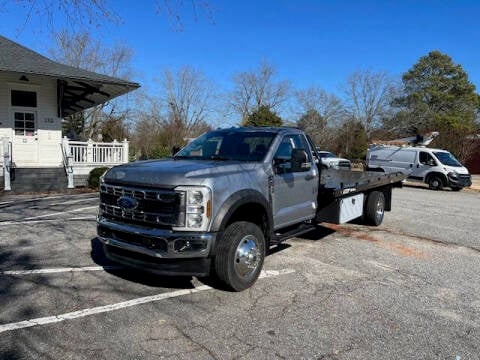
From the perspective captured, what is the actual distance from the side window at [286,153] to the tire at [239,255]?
1.06 meters

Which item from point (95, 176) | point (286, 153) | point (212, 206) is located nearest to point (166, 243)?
point (212, 206)

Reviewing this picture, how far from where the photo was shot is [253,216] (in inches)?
203

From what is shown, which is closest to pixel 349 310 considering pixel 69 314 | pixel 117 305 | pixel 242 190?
pixel 242 190

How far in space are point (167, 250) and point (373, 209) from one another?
586cm

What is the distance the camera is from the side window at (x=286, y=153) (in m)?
5.59

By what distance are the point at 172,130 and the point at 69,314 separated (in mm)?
45481

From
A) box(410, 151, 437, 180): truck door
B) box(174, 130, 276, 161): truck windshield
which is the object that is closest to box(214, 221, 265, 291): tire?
box(174, 130, 276, 161): truck windshield

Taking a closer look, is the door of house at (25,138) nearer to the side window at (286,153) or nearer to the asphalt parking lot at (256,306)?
the asphalt parking lot at (256,306)

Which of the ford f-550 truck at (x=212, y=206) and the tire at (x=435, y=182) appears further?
the tire at (x=435, y=182)

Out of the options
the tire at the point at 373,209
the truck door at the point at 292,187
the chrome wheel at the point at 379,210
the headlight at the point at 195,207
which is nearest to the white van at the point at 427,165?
the chrome wheel at the point at 379,210

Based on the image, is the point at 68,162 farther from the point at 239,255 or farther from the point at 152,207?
the point at 239,255

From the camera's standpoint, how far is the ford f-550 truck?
13.9 feet

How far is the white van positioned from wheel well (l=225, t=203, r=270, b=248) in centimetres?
1684

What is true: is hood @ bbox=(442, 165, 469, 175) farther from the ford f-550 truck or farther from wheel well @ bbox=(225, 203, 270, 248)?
wheel well @ bbox=(225, 203, 270, 248)
